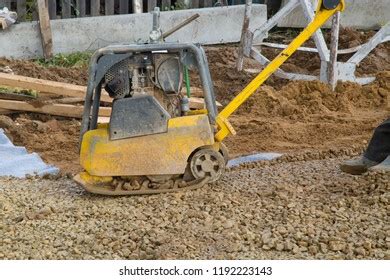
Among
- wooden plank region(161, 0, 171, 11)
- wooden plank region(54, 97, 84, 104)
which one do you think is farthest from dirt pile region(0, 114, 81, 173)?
wooden plank region(161, 0, 171, 11)

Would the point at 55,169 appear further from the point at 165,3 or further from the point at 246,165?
the point at 165,3

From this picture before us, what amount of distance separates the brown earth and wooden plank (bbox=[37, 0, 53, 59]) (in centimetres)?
61

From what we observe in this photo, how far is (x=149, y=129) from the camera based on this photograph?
658 centimetres

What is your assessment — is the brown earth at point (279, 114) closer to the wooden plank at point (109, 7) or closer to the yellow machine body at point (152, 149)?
the yellow machine body at point (152, 149)

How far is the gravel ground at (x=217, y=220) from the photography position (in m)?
5.49

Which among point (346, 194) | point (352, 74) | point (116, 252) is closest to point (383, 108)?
point (352, 74)

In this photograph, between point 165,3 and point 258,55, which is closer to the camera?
point 258,55

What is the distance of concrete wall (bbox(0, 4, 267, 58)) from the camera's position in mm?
11773

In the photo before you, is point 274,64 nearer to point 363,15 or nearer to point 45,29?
point 45,29

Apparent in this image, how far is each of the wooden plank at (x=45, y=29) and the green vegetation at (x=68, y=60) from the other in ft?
0.27

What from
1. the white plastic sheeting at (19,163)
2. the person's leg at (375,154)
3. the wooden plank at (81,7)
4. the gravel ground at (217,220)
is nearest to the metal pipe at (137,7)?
the wooden plank at (81,7)

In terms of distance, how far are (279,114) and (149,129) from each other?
3710 millimetres

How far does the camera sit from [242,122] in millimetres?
9664

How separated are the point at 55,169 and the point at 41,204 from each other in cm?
132
